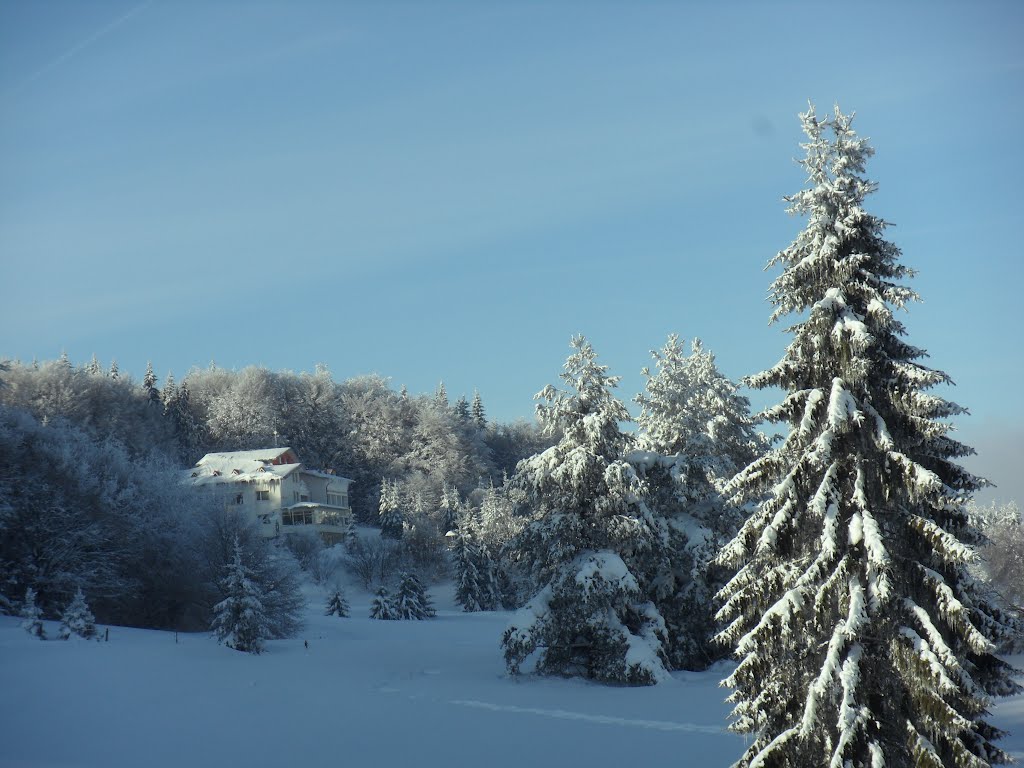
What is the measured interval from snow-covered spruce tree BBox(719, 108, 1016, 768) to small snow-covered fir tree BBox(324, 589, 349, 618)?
36.7 meters

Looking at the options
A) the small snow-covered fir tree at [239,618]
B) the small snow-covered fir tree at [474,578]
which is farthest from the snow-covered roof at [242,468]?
the small snow-covered fir tree at [239,618]

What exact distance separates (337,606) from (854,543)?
131 ft

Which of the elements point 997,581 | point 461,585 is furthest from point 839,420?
point 997,581

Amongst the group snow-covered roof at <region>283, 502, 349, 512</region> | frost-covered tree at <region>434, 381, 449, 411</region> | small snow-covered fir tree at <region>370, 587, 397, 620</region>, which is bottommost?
small snow-covered fir tree at <region>370, 587, 397, 620</region>

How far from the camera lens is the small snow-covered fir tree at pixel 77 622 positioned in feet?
85.1

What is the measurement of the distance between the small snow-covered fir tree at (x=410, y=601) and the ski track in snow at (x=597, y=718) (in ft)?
87.8

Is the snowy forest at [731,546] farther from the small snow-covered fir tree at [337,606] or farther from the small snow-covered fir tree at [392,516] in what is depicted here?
the small snow-covered fir tree at [392,516]

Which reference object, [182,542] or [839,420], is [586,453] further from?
[182,542]

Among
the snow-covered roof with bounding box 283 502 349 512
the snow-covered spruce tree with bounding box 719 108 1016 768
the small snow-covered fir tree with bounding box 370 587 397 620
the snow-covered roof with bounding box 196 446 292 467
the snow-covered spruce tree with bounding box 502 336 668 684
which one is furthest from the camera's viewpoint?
the snow-covered roof with bounding box 196 446 292 467

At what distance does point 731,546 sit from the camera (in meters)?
13.2

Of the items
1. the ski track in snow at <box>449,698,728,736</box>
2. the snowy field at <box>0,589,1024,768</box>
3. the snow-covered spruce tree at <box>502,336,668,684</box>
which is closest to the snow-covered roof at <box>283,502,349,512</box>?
the snowy field at <box>0,589,1024,768</box>

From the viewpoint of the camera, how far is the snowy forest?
460 inches

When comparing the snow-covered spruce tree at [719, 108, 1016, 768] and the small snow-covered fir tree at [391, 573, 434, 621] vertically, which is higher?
the snow-covered spruce tree at [719, 108, 1016, 768]

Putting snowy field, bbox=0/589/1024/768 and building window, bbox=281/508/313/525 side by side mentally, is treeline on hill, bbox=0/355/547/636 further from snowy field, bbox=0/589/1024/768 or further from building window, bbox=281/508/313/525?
building window, bbox=281/508/313/525
